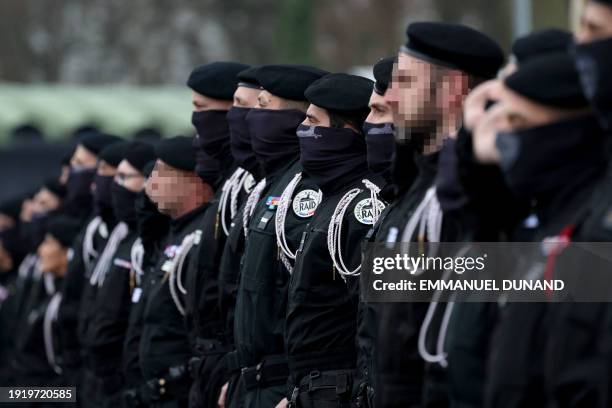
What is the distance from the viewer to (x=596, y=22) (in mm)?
4238

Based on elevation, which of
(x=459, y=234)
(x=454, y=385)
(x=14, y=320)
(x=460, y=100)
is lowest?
(x=14, y=320)

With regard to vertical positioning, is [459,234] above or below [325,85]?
below

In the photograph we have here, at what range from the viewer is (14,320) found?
14.3 metres

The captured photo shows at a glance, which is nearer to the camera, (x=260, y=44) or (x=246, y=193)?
(x=246, y=193)

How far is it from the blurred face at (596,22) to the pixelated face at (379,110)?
2.06 metres

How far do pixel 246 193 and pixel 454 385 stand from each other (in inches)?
149

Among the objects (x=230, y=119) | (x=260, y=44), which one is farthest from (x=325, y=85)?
(x=260, y=44)

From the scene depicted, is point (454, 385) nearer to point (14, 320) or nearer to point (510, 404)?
point (510, 404)

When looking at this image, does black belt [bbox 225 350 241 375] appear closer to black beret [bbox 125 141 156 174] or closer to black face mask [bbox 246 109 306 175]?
black face mask [bbox 246 109 306 175]

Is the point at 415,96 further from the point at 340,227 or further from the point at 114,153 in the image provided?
the point at 114,153

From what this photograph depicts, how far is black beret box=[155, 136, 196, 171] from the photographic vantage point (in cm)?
930

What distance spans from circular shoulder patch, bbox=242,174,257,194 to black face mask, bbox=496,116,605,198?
404 centimetres

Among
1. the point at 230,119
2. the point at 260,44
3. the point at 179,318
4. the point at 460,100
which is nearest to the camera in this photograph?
the point at 460,100

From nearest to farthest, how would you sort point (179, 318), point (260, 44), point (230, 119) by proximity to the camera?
point (230, 119), point (179, 318), point (260, 44)
